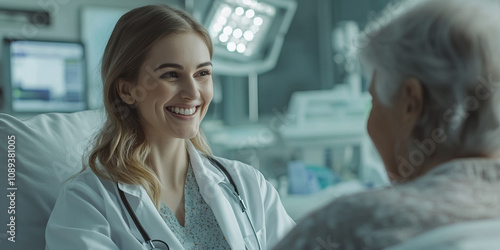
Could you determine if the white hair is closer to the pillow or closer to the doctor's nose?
the doctor's nose

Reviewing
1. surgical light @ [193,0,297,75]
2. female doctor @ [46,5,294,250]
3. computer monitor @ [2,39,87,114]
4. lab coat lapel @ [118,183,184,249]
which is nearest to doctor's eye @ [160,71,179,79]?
female doctor @ [46,5,294,250]

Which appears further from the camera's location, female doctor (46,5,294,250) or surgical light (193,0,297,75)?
surgical light (193,0,297,75)

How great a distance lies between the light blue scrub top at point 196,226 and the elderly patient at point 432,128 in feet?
2.08

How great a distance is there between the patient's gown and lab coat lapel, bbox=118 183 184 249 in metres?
0.57

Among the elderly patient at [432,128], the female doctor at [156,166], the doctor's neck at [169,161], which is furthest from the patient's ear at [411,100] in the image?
the doctor's neck at [169,161]

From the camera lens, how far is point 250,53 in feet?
8.32

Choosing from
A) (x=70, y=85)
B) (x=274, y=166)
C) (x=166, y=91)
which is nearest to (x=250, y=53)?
(x=274, y=166)

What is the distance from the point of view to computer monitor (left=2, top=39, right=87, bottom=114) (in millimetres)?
2791

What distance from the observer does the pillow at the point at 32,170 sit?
120cm

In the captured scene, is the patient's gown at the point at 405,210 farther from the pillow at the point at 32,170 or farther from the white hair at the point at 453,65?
the pillow at the point at 32,170

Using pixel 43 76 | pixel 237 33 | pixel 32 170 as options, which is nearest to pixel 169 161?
pixel 32 170

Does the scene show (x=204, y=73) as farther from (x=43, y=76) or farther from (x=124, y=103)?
(x=43, y=76)

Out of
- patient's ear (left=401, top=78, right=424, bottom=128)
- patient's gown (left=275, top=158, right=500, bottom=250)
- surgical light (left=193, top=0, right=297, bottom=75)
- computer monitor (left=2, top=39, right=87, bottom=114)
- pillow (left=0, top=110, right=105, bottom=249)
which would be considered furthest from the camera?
computer monitor (left=2, top=39, right=87, bottom=114)

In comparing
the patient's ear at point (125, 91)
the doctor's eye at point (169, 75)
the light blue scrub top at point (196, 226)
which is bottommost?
the light blue scrub top at point (196, 226)
